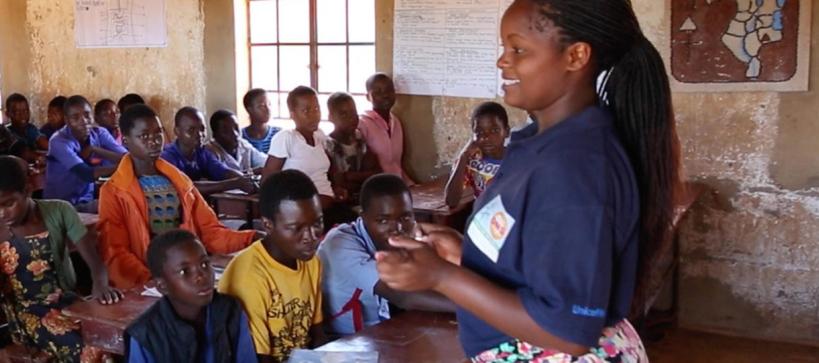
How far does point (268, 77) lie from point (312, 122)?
134 centimetres

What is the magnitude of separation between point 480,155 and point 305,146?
3.13 feet

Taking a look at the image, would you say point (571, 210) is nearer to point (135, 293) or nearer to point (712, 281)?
point (135, 293)

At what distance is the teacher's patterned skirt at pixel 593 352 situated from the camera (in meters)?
1.27

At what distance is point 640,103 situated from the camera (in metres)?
1.29

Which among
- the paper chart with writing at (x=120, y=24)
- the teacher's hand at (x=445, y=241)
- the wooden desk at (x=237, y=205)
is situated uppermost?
the paper chart with writing at (x=120, y=24)

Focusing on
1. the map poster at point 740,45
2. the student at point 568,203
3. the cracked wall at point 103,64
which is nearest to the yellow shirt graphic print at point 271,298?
the student at point 568,203

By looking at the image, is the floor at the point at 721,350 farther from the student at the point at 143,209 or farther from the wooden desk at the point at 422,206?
the student at the point at 143,209

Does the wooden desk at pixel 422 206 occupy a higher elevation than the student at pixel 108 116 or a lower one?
lower

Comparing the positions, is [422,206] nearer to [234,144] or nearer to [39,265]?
[234,144]

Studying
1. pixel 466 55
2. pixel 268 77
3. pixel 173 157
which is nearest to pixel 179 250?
pixel 173 157

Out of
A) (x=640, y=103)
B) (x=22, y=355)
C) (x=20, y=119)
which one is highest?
(x=640, y=103)

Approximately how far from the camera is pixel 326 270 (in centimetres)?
265

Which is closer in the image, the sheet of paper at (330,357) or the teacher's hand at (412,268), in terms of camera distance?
the teacher's hand at (412,268)

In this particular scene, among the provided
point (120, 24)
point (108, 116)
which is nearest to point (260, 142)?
point (108, 116)
